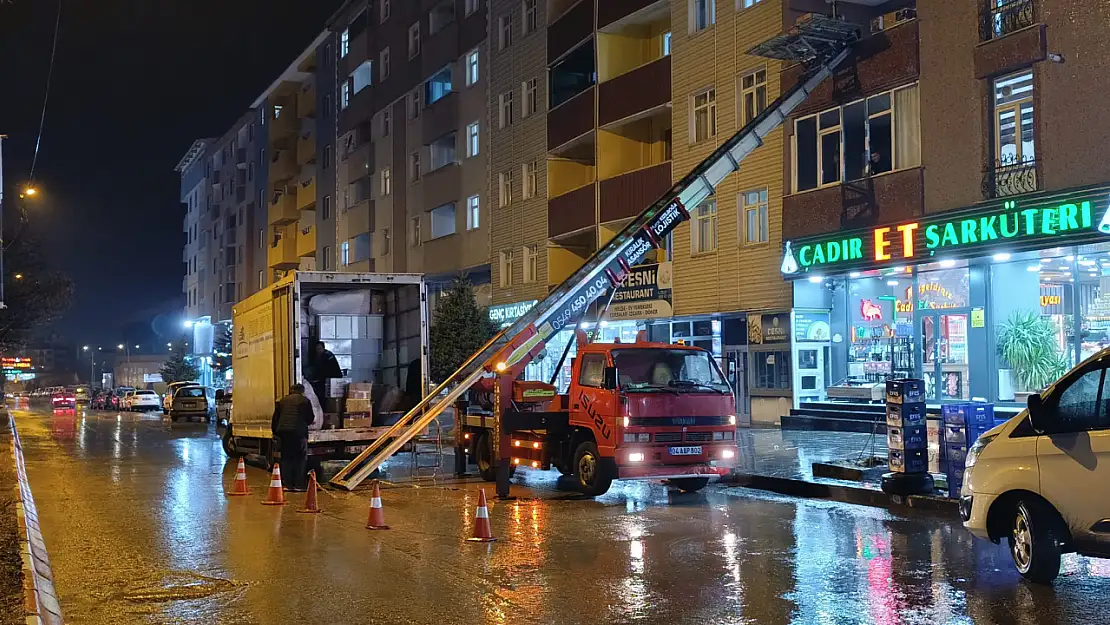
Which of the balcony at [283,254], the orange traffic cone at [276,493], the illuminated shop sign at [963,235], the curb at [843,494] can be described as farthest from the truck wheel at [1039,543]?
the balcony at [283,254]

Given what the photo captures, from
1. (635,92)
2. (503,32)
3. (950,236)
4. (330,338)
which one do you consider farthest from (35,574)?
(503,32)

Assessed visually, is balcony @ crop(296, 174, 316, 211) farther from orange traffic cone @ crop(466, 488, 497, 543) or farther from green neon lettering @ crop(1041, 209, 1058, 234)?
Answer: orange traffic cone @ crop(466, 488, 497, 543)

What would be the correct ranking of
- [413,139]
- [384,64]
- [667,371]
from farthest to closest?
[384,64] → [413,139] → [667,371]

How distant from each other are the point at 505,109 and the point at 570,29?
5529 mm

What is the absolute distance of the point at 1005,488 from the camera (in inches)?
355

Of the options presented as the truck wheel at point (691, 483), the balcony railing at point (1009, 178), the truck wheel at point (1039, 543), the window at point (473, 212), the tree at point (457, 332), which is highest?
the window at point (473, 212)

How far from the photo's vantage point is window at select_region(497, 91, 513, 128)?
131 ft

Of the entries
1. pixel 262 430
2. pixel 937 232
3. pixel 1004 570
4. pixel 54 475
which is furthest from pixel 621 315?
pixel 1004 570

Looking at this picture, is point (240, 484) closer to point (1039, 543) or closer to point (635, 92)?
point (1039, 543)

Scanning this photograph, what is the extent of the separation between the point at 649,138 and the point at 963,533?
911 inches

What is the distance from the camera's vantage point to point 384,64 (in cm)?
5150

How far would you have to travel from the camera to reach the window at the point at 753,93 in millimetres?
27312

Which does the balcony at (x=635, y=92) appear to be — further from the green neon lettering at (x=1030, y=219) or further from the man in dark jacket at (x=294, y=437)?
the man in dark jacket at (x=294, y=437)

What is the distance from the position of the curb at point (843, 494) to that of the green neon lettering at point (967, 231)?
749cm
